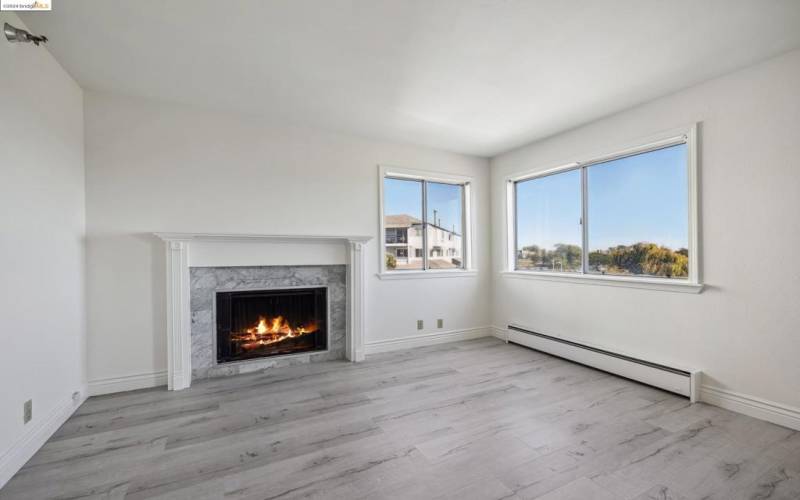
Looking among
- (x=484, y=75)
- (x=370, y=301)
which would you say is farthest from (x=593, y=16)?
(x=370, y=301)

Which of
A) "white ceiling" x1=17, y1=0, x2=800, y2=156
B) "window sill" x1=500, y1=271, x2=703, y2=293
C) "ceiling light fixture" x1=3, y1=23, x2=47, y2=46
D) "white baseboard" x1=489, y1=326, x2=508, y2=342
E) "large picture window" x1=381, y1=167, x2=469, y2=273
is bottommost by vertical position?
"white baseboard" x1=489, y1=326, x2=508, y2=342

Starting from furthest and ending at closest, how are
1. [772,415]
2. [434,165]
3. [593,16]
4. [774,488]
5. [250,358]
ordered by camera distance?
[434,165], [250,358], [772,415], [593,16], [774,488]

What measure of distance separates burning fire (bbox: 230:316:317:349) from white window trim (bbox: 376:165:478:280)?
110 cm

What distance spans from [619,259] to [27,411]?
15.6 ft

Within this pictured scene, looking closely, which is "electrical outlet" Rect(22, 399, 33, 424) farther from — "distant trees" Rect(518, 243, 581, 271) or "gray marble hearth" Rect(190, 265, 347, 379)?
"distant trees" Rect(518, 243, 581, 271)

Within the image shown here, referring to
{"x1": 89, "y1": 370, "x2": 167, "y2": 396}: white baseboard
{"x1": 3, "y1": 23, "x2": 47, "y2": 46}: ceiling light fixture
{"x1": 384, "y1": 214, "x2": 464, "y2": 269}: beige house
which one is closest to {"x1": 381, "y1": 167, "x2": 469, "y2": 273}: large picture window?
{"x1": 384, "y1": 214, "x2": 464, "y2": 269}: beige house

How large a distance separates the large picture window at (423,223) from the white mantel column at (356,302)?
391mm

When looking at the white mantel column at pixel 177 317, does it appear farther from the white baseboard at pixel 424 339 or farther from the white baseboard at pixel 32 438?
the white baseboard at pixel 424 339

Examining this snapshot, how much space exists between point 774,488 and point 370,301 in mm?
3278

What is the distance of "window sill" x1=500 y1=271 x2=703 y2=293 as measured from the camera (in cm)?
→ 285

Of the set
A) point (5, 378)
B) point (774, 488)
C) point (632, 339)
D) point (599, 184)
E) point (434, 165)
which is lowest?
point (774, 488)

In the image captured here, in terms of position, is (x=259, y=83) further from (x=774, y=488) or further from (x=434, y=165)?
Answer: (x=774, y=488)

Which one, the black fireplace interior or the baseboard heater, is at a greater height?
→ the black fireplace interior

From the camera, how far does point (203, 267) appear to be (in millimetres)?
3246
